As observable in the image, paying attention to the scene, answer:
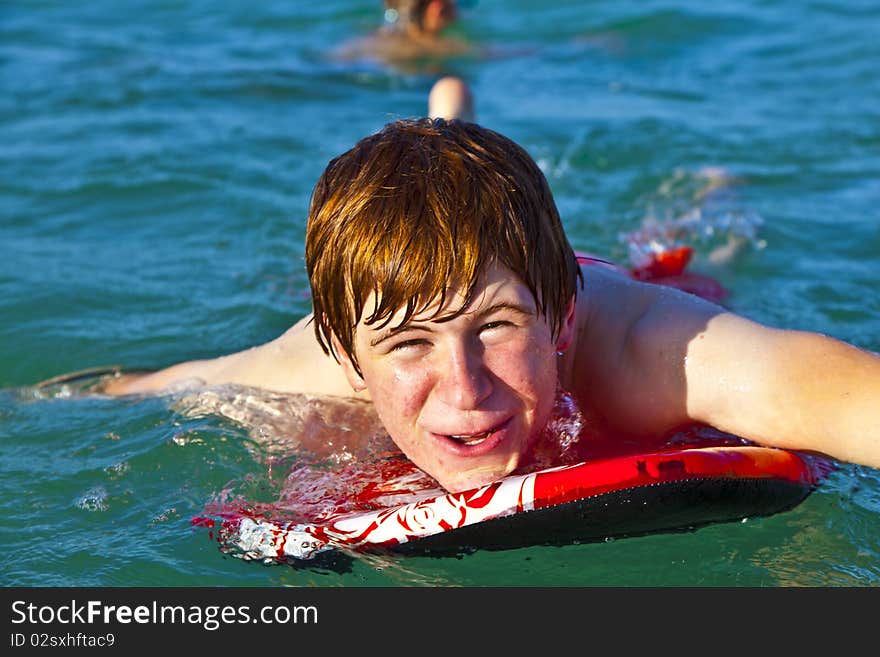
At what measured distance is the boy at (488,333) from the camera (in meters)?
3.17

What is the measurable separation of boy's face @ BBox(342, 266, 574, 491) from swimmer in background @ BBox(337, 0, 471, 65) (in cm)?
719

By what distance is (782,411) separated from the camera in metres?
A: 3.34

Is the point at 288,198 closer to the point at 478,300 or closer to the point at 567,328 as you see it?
the point at 567,328

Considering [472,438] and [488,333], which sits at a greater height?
[488,333]

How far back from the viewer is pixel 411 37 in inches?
422

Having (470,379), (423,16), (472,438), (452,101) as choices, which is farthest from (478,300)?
(423,16)

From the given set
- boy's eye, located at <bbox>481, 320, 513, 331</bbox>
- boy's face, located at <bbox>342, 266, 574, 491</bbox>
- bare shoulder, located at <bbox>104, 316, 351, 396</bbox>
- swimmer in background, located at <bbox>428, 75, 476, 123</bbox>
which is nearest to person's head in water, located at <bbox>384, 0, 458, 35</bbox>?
swimmer in background, located at <bbox>428, 75, 476, 123</bbox>

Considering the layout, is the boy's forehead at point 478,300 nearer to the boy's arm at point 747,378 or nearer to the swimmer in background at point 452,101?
the boy's arm at point 747,378

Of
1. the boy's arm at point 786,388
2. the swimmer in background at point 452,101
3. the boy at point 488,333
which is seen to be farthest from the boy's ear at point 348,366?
the swimmer in background at point 452,101

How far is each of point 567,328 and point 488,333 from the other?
39 centimetres

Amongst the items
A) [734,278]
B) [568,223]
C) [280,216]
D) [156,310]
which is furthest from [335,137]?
[734,278]

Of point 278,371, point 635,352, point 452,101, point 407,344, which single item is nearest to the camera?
point 407,344
